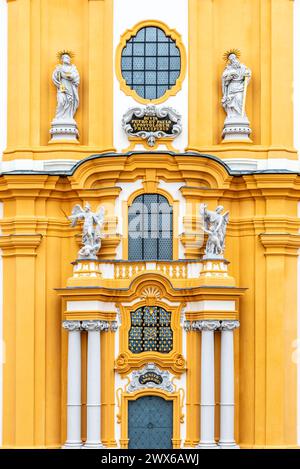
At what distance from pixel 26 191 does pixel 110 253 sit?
1.78 m

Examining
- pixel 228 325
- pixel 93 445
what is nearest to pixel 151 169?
pixel 228 325

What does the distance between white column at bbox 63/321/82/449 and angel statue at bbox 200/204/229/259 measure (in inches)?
99.9

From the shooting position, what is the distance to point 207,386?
108 ft

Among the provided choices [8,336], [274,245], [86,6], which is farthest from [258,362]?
[86,6]

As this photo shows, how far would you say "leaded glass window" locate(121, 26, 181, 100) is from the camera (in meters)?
34.2

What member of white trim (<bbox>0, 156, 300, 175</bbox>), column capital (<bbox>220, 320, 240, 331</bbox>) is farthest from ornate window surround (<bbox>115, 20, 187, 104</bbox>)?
column capital (<bbox>220, 320, 240, 331</bbox>)

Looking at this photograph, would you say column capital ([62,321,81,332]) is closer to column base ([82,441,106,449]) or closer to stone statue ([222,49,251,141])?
column base ([82,441,106,449])

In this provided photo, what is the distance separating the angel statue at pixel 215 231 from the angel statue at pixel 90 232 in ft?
5.83

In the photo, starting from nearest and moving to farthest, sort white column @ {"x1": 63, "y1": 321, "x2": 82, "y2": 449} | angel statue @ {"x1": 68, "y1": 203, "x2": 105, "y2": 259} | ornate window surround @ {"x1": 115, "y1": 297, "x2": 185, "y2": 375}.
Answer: white column @ {"x1": 63, "y1": 321, "x2": 82, "y2": 449}
angel statue @ {"x1": 68, "y1": 203, "x2": 105, "y2": 259}
ornate window surround @ {"x1": 115, "y1": 297, "x2": 185, "y2": 375}

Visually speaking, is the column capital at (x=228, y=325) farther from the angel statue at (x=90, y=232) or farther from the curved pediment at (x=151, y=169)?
the angel statue at (x=90, y=232)

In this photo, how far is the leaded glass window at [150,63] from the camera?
34.2 metres

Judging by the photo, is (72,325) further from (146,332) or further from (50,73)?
(50,73)

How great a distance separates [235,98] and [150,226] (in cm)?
263
